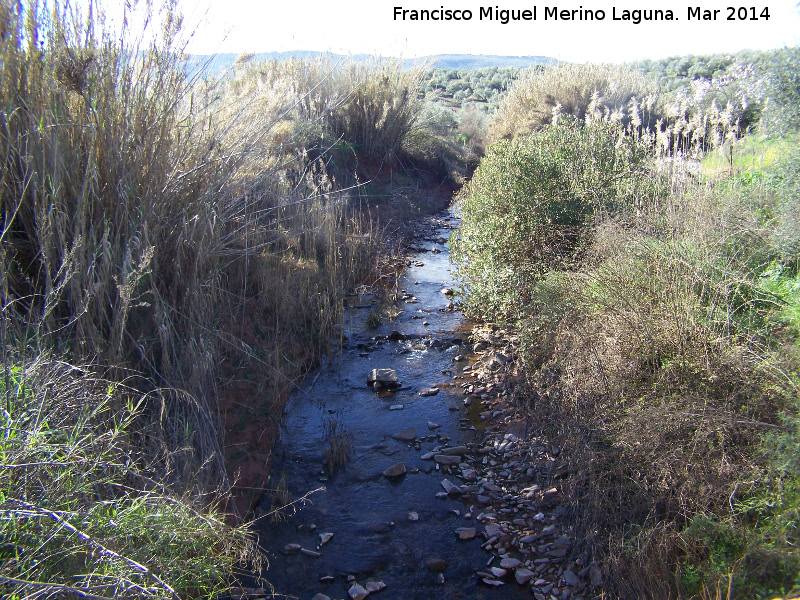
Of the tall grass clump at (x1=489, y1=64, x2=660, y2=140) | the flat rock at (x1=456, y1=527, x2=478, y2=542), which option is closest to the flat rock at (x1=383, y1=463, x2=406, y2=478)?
the flat rock at (x1=456, y1=527, x2=478, y2=542)

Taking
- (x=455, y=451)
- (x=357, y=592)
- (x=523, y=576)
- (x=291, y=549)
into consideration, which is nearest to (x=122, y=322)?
(x=291, y=549)

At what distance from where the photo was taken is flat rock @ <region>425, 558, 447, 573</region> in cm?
337

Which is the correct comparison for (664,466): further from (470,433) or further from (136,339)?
(136,339)

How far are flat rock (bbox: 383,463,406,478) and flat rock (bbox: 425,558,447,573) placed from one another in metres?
0.87

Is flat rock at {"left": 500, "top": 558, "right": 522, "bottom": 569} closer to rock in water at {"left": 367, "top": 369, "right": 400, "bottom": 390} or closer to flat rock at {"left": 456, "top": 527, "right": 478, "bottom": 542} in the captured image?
flat rock at {"left": 456, "top": 527, "right": 478, "bottom": 542}

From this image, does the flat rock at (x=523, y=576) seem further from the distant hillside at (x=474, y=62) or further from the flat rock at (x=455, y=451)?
the distant hillside at (x=474, y=62)

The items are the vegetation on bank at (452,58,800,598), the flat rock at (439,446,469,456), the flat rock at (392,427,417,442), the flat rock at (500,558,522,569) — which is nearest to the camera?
the vegetation on bank at (452,58,800,598)

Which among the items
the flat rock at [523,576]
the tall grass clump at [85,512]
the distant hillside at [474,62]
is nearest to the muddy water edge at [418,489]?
the flat rock at [523,576]

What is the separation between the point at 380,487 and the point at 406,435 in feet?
2.25

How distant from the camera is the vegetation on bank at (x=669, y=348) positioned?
277cm

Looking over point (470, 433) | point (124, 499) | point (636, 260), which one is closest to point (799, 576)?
point (636, 260)

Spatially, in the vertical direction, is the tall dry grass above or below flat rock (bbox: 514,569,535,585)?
above

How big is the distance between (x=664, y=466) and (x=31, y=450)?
10.1ft

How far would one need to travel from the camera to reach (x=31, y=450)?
2135mm
